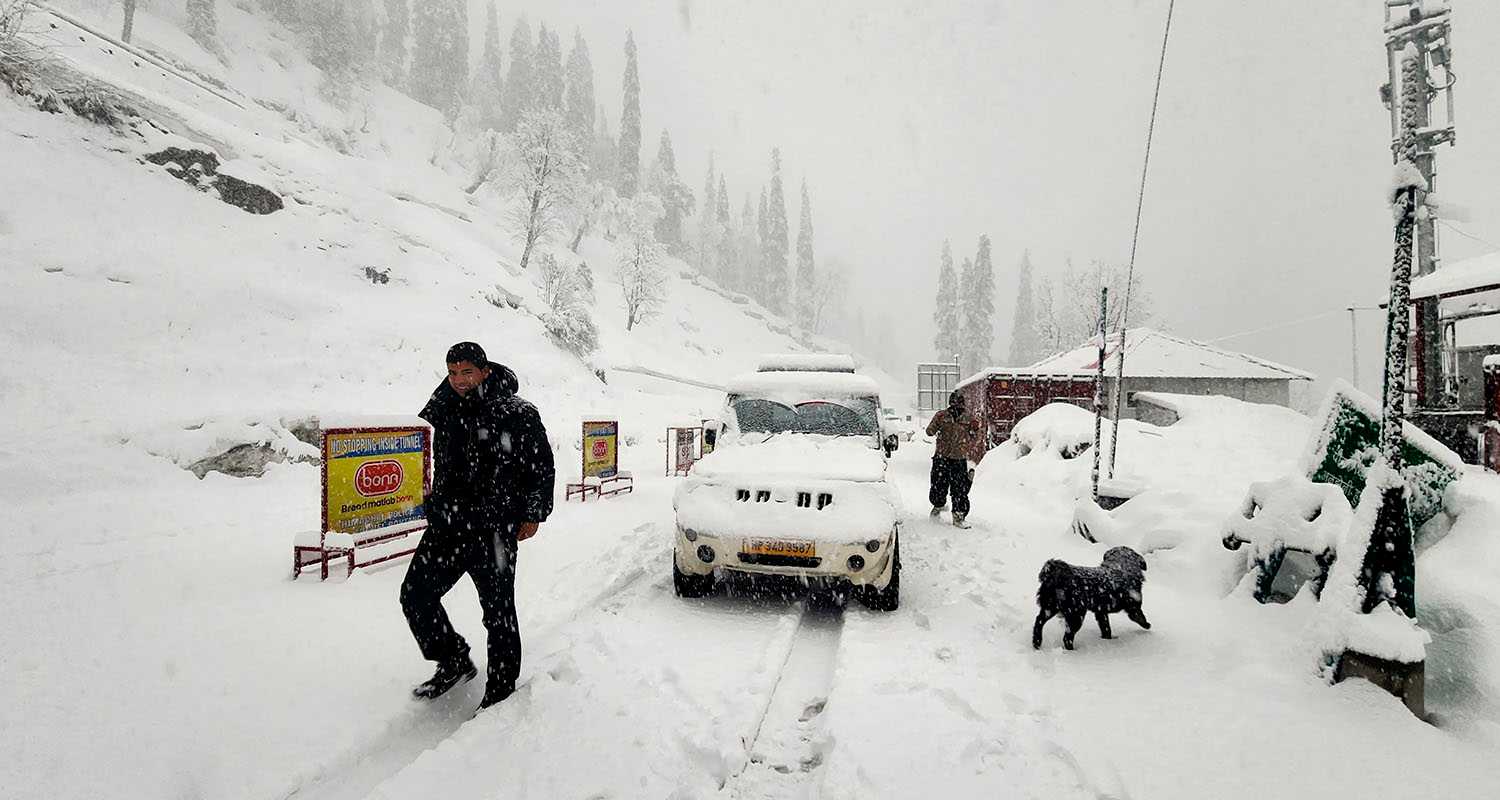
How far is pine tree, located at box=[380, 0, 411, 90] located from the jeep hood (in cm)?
8311

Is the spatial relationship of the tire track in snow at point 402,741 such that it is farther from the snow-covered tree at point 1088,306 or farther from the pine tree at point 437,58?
the pine tree at point 437,58

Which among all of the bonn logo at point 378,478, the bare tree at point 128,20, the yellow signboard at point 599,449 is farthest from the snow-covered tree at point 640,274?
the bonn logo at point 378,478

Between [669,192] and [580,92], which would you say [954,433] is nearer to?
[580,92]

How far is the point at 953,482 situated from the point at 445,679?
745 cm

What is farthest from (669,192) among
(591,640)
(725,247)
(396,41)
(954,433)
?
(591,640)

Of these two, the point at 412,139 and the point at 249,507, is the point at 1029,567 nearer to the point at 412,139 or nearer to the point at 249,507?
the point at 249,507

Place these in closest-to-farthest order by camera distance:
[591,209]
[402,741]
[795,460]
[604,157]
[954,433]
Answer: [402,741], [795,460], [954,433], [591,209], [604,157]

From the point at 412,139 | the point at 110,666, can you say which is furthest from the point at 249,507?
the point at 412,139

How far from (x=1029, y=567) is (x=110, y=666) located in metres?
7.32

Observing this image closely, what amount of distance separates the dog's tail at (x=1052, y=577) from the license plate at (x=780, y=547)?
1.63 m

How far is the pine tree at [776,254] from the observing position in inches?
3595

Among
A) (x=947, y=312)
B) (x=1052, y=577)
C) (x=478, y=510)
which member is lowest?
(x=1052, y=577)

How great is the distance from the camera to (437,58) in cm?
6894

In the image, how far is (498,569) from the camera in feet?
11.0
